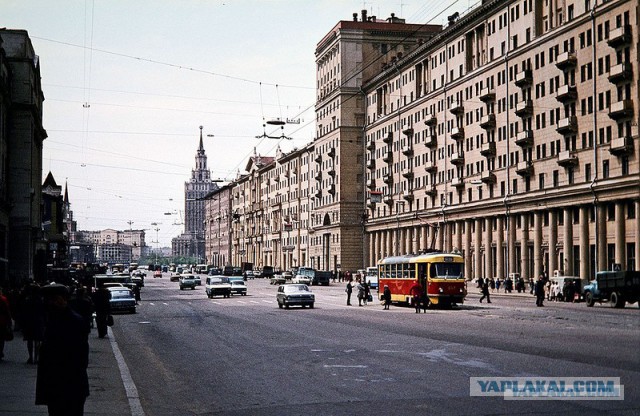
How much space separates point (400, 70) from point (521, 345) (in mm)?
87262

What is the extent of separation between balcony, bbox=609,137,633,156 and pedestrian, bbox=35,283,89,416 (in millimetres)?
Answer: 43955

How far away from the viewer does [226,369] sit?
61.9 ft

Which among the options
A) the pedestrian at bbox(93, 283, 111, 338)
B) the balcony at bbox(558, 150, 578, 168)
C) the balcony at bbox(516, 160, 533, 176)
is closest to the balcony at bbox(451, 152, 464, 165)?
the balcony at bbox(516, 160, 533, 176)

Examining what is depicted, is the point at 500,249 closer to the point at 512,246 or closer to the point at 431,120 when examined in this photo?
the point at 512,246

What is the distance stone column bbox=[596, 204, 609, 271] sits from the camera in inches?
2357

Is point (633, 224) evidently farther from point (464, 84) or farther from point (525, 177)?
point (464, 84)

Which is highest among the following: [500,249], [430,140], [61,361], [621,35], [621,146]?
[430,140]

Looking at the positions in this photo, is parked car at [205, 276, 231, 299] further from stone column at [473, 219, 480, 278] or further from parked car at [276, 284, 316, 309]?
stone column at [473, 219, 480, 278]

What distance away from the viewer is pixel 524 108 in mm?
73250

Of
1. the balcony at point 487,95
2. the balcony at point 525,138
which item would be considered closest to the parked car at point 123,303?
the balcony at point 525,138

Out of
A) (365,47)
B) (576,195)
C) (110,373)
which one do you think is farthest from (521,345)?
(365,47)

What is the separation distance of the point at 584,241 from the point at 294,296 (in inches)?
1080

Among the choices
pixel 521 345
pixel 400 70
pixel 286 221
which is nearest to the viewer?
pixel 521 345

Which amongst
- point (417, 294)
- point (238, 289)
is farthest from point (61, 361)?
point (238, 289)
